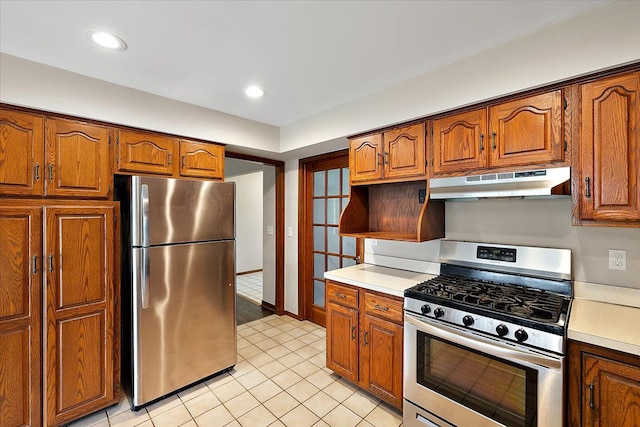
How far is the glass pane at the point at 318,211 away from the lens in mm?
3646

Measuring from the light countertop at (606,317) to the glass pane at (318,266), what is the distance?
2.40m

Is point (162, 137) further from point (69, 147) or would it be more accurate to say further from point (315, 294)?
point (315, 294)

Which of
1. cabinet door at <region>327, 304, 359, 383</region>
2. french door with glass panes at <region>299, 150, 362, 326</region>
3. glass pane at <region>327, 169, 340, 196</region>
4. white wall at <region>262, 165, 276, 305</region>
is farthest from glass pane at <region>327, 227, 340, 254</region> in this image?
cabinet door at <region>327, 304, 359, 383</region>

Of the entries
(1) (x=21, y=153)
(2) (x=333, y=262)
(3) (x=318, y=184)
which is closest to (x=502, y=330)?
(2) (x=333, y=262)

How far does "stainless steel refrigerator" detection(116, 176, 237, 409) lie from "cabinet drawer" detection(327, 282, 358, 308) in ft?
2.93

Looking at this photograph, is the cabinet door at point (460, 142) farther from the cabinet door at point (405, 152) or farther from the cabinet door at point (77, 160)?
the cabinet door at point (77, 160)

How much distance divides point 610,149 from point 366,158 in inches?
60.4

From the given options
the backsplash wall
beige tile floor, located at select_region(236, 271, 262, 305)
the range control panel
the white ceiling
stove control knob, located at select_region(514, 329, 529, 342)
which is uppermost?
the white ceiling

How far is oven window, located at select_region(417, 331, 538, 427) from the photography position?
4.91ft

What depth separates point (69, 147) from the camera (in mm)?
2057

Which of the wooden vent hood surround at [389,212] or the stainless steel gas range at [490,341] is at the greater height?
the wooden vent hood surround at [389,212]

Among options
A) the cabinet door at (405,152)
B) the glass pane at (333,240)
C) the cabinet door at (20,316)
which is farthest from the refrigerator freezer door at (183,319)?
the cabinet door at (405,152)

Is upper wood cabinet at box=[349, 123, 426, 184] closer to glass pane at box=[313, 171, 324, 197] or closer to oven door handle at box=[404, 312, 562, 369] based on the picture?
glass pane at box=[313, 171, 324, 197]

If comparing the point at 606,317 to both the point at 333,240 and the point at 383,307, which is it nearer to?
the point at 383,307
